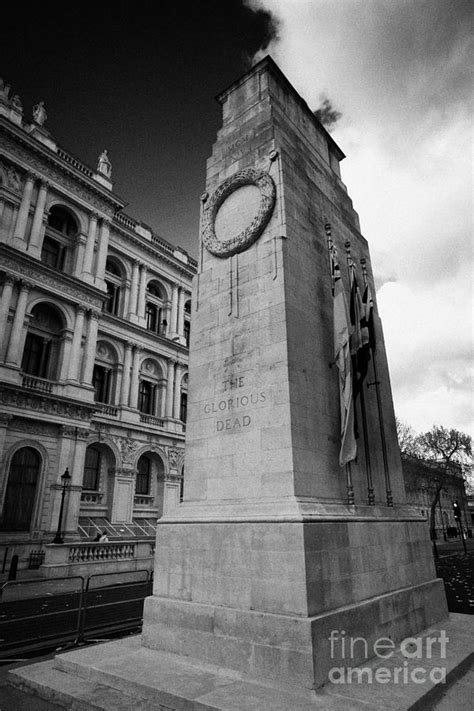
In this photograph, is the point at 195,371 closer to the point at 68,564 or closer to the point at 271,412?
the point at 271,412

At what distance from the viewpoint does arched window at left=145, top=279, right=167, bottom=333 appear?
3808 centimetres

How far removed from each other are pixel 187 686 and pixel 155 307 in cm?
3530

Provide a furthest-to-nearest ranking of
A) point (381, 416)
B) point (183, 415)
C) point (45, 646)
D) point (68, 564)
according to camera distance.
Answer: point (183, 415) → point (68, 564) → point (381, 416) → point (45, 646)

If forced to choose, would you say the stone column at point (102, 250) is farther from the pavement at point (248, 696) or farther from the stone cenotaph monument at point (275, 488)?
the pavement at point (248, 696)

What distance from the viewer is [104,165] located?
34.9m

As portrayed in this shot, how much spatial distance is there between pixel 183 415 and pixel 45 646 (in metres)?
31.1

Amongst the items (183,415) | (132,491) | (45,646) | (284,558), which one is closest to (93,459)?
(132,491)

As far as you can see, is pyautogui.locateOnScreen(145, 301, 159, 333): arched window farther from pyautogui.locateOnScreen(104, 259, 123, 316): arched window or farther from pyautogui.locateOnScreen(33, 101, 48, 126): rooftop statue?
pyautogui.locateOnScreen(33, 101, 48, 126): rooftop statue

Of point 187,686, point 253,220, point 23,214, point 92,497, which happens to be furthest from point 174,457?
point 187,686

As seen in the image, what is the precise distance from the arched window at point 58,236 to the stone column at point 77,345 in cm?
361

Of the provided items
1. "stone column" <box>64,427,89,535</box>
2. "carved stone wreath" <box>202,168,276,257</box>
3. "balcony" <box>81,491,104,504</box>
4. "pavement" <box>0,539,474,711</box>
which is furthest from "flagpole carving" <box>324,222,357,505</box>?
"balcony" <box>81,491,104,504</box>

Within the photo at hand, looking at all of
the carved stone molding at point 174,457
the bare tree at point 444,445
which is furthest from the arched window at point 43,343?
the bare tree at point 444,445

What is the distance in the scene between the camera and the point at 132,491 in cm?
3080

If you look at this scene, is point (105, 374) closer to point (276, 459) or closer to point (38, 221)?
point (38, 221)
